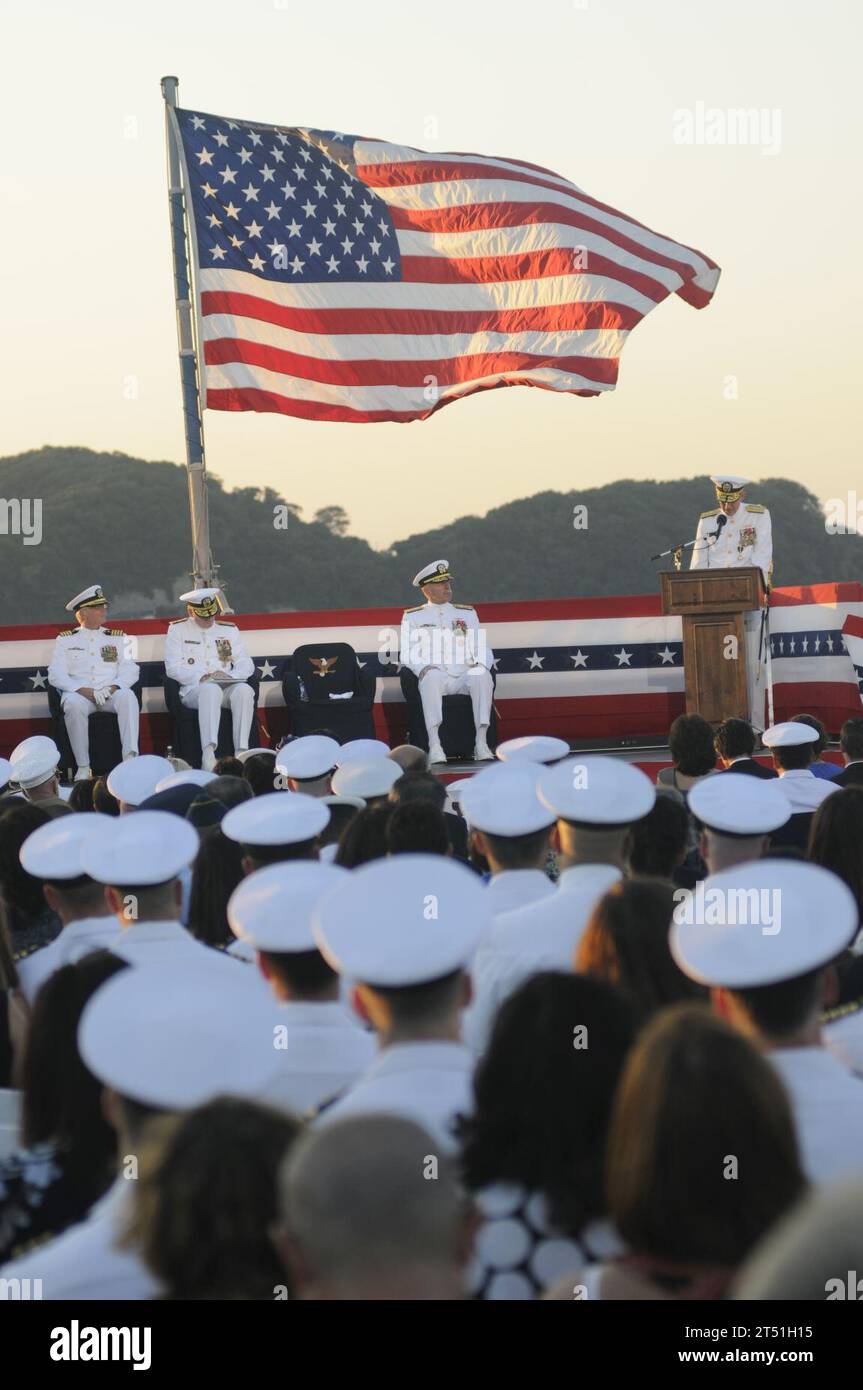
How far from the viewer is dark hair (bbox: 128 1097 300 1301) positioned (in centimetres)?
161

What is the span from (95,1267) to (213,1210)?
11.3 inches

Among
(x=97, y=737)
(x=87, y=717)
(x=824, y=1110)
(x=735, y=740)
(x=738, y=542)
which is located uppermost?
(x=738, y=542)

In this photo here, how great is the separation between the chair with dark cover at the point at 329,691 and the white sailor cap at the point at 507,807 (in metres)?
6.28

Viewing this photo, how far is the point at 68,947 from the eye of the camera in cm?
362

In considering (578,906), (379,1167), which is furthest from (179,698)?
(379,1167)

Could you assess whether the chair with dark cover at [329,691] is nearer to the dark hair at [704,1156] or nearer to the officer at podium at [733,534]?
the officer at podium at [733,534]

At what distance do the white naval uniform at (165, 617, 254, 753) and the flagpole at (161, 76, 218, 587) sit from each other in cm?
47

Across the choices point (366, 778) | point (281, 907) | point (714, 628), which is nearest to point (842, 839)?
point (281, 907)

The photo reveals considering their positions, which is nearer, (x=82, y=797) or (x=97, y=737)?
(x=82, y=797)

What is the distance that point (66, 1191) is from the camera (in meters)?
2.27

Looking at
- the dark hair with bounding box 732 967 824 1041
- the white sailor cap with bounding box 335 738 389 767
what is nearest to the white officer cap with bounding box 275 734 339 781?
the white sailor cap with bounding box 335 738 389 767

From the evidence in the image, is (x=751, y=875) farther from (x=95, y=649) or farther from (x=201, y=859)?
(x=95, y=649)

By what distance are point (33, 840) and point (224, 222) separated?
768 centimetres

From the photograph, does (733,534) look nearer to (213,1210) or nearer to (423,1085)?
(423,1085)
